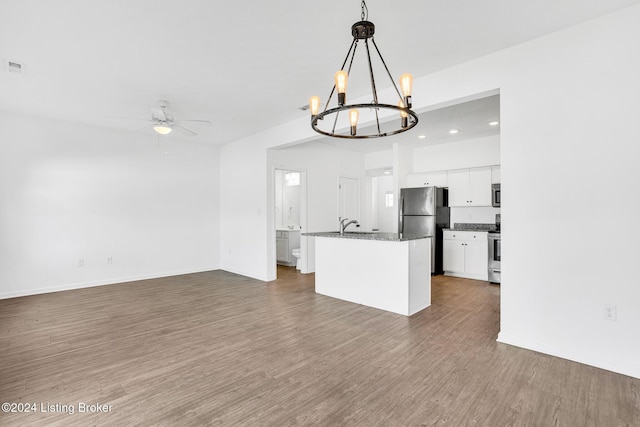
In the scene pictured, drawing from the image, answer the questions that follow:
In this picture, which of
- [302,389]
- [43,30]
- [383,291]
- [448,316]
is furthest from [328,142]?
[302,389]

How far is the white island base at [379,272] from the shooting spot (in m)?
3.78

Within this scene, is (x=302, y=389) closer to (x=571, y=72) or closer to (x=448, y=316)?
(x=448, y=316)

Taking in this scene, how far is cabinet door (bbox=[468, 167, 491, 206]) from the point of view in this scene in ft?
19.3

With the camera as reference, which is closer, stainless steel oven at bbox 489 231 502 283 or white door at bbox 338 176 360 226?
stainless steel oven at bbox 489 231 502 283

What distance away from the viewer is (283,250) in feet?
24.8

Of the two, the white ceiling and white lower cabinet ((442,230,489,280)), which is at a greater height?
the white ceiling

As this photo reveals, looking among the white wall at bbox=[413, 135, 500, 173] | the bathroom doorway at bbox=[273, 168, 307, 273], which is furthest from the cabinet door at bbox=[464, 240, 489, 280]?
the bathroom doorway at bbox=[273, 168, 307, 273]

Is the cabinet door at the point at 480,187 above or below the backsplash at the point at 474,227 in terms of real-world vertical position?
above

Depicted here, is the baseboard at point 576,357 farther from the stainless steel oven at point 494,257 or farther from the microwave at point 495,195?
the microwave at point 495,195

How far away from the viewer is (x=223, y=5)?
2309 mm

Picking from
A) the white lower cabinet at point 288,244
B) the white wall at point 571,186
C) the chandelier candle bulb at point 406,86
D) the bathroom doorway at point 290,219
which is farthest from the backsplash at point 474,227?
the chandelier candle bulb at point 406,86

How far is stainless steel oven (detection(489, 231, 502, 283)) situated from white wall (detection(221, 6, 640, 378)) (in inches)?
107

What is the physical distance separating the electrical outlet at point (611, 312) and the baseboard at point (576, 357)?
33 cm

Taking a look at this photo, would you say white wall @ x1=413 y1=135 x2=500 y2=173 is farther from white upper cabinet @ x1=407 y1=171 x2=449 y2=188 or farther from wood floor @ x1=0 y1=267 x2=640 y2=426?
wood floor @ x1=0 y1=267 x2=640 y2=426
